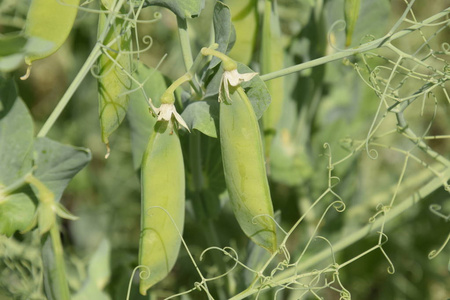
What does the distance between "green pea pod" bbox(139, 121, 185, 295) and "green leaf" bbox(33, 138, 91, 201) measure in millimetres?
108

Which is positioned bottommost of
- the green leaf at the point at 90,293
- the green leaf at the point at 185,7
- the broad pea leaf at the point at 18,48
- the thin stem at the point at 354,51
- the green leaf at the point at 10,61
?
the green leaf at the point at 90,293

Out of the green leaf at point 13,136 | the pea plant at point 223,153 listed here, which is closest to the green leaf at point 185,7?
the pea plant at point 223,153

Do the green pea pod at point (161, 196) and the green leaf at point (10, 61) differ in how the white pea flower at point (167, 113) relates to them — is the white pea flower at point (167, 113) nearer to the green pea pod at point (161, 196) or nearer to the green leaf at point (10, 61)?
the green pea pod at point (161, 196)

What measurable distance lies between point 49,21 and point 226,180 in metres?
0.26

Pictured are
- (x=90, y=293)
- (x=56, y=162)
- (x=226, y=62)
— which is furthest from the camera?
(x=90, y=293)

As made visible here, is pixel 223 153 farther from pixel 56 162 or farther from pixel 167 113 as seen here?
pixel 56 162

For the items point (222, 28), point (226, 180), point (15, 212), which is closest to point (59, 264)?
point (15, 212)

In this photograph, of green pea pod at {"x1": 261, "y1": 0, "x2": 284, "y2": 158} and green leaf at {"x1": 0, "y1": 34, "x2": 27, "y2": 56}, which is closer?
green leaf at {"x1": 0, "y1": 34, "x2": 27, "y2": 56}

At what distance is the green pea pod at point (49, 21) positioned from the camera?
2.01ft

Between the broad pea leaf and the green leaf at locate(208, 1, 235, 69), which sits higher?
the green leaf at locate(208, 1, 235, 69)

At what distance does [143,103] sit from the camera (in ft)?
2.27

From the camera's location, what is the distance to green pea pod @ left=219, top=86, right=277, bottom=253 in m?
0.54

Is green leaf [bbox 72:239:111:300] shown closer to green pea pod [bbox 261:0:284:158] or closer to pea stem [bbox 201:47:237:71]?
green pea pod [bbox 261:0:284:158]

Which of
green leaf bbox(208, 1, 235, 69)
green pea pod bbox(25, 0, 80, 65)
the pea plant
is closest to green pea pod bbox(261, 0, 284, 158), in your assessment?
the pea plant
